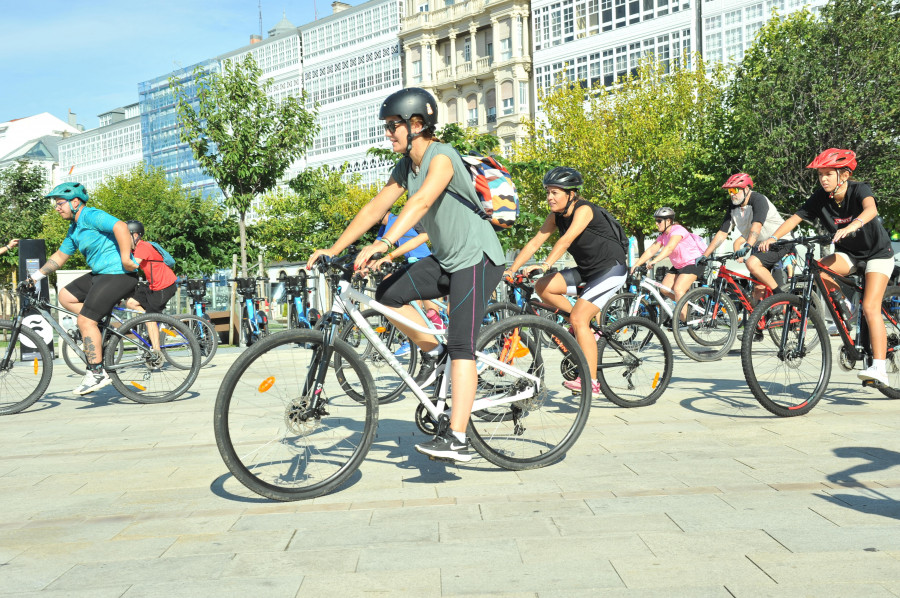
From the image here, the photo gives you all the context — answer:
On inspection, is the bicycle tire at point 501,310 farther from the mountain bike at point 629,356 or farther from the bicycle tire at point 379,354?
the bicycle tire at point 379,354

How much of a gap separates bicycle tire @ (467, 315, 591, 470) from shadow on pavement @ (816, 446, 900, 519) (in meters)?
1.37

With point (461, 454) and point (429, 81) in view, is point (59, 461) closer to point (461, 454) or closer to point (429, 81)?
point (461, 454)

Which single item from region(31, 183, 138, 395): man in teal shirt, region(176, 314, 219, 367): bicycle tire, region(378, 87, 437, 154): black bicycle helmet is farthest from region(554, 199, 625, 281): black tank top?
region(176, 314, 219, 367): bicycle tire

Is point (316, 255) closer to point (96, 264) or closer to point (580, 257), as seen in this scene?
point (580, 257)

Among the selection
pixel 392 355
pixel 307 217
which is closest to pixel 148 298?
pixel 392 355

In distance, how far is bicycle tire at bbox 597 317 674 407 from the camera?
21.4ft

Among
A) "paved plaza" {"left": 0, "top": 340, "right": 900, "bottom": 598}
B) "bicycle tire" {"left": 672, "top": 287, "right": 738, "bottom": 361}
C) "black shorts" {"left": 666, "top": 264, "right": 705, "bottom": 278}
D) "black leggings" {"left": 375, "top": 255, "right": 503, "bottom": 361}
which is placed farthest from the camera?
"black shorts" {"left": 666, "top": 264, "right": 705, "bottom": 278}

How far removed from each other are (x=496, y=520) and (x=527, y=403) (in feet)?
3.96

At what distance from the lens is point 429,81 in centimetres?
6112

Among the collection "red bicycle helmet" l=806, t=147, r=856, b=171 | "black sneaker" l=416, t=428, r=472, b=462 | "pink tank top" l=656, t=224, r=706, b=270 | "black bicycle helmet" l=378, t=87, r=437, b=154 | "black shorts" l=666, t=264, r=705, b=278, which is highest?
"black bicycle helmet" l=378, t=87, r=437, b=154

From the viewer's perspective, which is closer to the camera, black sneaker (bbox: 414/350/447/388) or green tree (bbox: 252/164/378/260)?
black sneaker (bbox: 414/350/447/388)

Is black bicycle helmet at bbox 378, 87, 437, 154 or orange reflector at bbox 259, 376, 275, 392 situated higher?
black bicycle helmet at bbox 378, 87, 437, 154

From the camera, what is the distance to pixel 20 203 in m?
39.1

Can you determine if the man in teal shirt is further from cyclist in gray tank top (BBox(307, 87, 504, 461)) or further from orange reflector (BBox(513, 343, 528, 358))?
orange reflector (BBox(513, 343, 528, 358))
